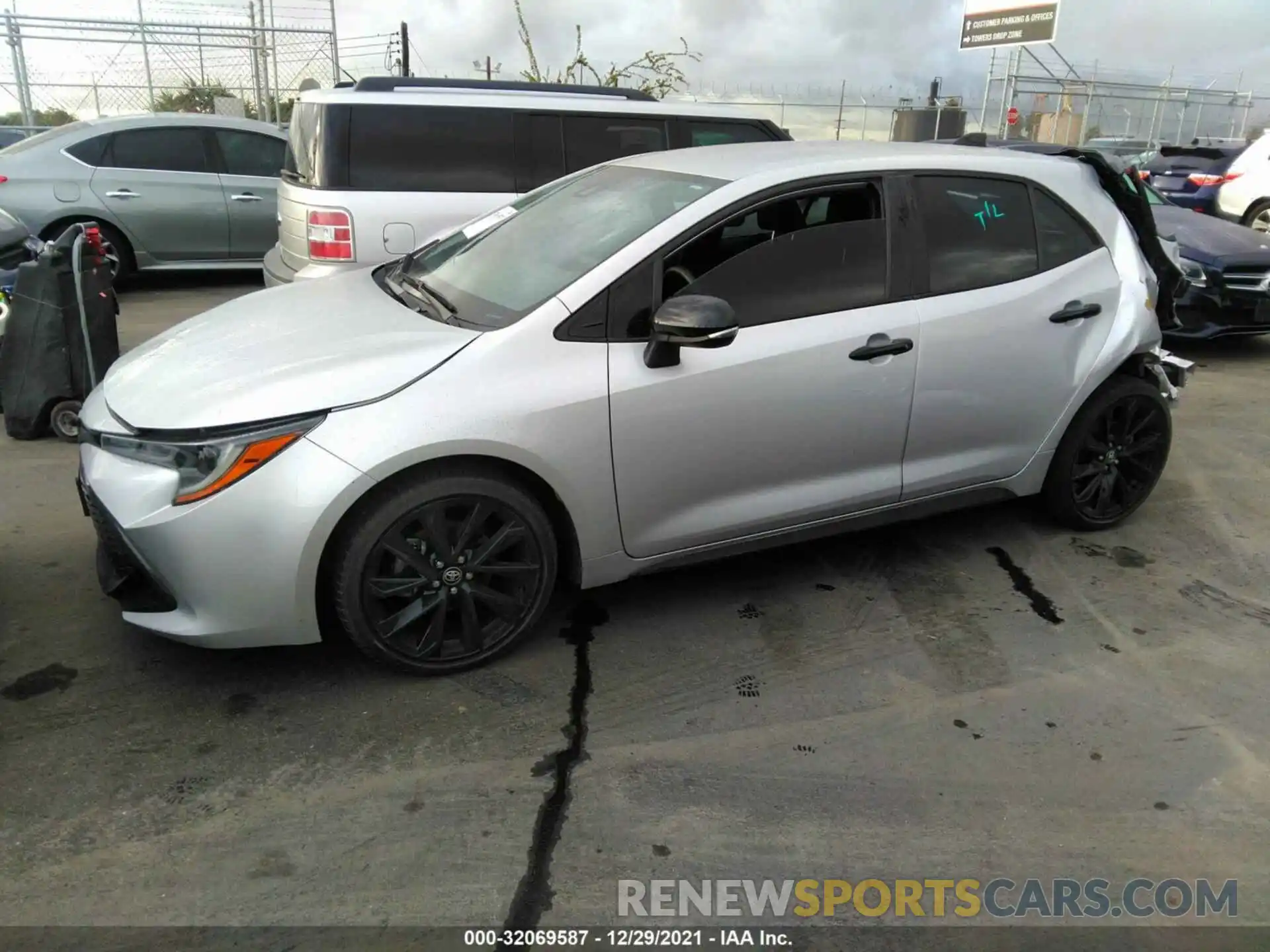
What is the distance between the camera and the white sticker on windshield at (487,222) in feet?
12.8

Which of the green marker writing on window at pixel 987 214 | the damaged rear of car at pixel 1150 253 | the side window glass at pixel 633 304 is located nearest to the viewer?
the side window glass at pixel 633 304

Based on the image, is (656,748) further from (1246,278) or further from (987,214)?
(1246,278)

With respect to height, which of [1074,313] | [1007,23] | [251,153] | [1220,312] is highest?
[1007,23]

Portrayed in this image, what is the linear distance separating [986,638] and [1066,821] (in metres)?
0.97

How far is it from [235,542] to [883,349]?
219 centimetres

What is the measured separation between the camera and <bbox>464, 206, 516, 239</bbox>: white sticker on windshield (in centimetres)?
390

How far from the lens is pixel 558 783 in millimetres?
2648

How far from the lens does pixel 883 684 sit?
3156 millimetres

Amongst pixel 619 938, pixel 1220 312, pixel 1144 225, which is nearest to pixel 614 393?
pixel 619 938

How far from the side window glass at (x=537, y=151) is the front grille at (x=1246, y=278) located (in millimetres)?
5113

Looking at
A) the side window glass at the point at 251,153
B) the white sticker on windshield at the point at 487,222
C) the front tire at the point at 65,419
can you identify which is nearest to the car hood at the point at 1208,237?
the white sticker on windshield at the point at 487,222

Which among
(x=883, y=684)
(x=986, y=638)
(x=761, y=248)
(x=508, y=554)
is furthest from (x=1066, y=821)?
(x=761, y=248)

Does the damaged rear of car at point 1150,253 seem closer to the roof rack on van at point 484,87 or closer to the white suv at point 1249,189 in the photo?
the roof rack on van at point 484,87

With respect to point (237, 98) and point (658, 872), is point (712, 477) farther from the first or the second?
point (237, 98)
